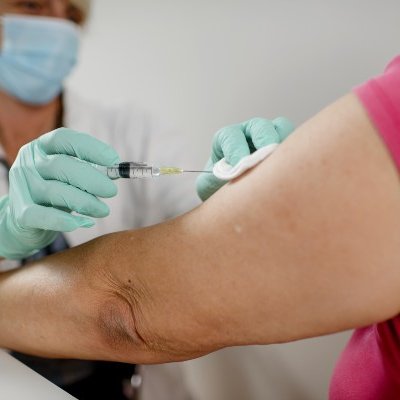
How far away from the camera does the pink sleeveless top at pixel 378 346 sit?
0.50 meters

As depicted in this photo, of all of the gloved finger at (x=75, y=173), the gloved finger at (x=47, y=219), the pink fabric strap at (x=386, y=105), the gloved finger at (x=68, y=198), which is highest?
the pink fabric strap at (x=386, y=105)

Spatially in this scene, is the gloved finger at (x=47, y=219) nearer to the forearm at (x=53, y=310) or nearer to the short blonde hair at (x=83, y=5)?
the forearm at (x=53, y=310)

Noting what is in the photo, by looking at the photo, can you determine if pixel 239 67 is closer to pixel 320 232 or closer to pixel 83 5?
pixel 83 5

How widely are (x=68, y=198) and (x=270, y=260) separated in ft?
1.65

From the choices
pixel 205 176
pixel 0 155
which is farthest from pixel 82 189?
pixel 0 155

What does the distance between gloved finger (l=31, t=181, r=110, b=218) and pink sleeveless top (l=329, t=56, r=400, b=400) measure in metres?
0.57

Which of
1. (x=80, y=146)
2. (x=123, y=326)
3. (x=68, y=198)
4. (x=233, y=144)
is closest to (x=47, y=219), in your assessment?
(x=68, y=198)

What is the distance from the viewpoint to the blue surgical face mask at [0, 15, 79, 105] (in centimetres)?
153

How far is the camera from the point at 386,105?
1.67 feet

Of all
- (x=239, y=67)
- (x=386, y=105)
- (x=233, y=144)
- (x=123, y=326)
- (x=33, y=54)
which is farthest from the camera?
(x=33, y=54)

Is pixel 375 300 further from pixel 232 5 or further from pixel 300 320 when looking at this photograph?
pixel 232 5

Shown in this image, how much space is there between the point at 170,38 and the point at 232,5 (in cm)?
30

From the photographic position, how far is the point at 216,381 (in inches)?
64.7

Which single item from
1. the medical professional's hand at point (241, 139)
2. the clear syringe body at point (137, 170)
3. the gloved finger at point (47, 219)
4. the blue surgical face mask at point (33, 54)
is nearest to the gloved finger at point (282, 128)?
the medical professional's hand at point (241, 139)
